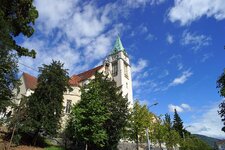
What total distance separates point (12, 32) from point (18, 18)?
4.03 ft

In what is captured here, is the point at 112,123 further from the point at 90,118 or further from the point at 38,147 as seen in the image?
the point at 38,147

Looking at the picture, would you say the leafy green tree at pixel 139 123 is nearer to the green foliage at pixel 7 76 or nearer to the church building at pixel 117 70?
the church building at pixel 117 70

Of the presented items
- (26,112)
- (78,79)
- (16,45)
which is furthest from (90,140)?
(78,79)

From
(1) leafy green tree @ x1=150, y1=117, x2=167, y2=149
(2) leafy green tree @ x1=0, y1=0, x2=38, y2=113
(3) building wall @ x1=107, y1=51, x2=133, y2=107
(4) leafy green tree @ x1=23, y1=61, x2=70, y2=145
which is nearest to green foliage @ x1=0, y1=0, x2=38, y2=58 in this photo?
(2) leafy green tree @ x1=0, y1=0, x2=38, y2=113

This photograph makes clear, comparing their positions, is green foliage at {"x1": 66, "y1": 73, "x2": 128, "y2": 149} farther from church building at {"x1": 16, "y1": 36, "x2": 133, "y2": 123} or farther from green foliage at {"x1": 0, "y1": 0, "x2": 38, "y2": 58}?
church building at {"x1": 16, "y1": 36, "x2": 133, "y2": 123}

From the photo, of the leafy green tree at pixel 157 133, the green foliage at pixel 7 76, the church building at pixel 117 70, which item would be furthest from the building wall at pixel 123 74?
the green foliage at pixel 7 76

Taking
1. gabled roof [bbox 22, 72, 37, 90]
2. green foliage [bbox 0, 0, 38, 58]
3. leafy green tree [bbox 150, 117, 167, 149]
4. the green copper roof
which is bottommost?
leafy green tree [bbox 150, 117, 167, 149]

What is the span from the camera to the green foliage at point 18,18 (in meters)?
15.6

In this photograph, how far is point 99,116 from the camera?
89.8ft

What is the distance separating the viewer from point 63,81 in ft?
98.8

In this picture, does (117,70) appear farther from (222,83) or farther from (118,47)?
(222,83)

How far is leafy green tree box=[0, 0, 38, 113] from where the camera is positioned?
15602 mm

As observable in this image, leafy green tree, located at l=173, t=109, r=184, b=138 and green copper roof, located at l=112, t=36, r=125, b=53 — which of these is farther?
leafy green tree, located at l=173, t=109, r=184, b=138

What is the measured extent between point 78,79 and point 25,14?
34.8m
